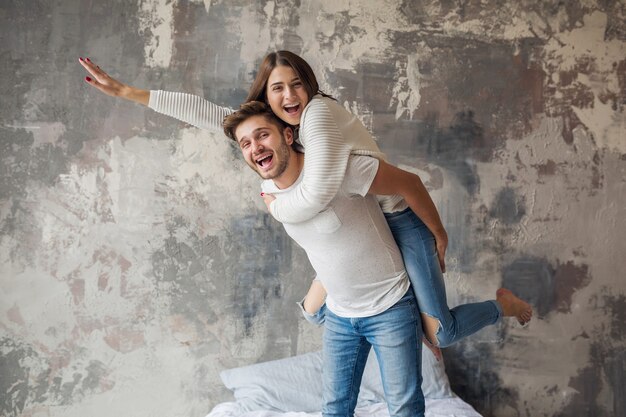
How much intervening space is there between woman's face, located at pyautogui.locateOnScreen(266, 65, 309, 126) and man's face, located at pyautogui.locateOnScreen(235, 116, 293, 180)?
0.23ft

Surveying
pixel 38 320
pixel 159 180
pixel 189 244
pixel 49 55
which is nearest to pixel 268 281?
pixel 189 244

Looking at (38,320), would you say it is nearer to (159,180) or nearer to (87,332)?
(87,332)

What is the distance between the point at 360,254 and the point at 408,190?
28 centimetres

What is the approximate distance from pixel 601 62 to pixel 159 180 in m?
2.75

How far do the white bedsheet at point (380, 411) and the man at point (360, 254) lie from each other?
876 millimetres

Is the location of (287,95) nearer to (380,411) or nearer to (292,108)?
(292,108)

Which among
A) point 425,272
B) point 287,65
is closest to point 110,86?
point 287,65

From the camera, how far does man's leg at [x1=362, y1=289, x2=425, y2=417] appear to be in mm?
1967

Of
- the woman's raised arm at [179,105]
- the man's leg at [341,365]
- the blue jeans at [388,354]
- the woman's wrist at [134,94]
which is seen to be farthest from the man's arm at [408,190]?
the woman's wrist at [134,94]

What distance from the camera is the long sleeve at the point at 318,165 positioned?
1.75 metres

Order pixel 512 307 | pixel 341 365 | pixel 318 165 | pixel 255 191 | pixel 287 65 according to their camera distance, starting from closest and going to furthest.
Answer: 1. pixel 318 165
2. pixel 287 65
3. pixel 341 365
4. pixel 512 307
5. pixel 255 191

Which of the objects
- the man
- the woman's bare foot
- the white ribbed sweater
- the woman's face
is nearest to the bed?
the woman's bare foot

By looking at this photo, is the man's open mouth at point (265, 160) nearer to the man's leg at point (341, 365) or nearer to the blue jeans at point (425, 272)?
the blue jeans at point (425, 272)

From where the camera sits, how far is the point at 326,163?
175cm
